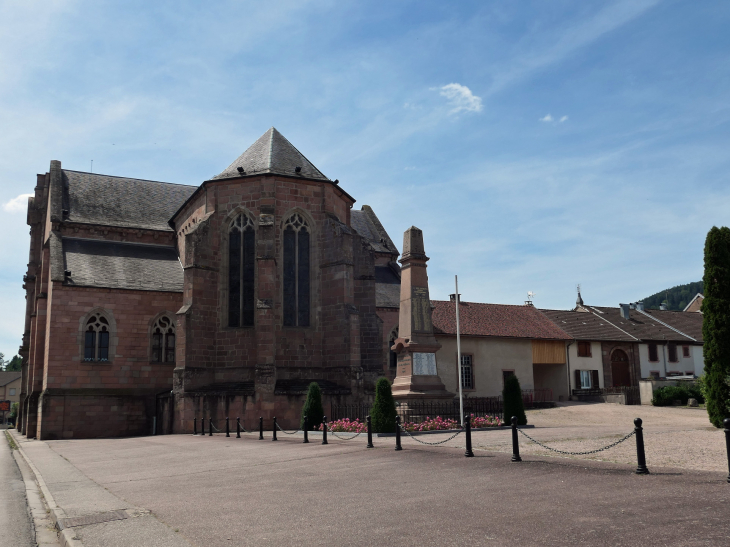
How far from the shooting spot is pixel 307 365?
87.0 ft

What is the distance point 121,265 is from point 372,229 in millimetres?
16635

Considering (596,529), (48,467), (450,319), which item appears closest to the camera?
(596,529)

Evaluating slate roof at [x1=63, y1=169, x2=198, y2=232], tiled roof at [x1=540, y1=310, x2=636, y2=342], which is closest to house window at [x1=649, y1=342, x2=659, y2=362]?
tiled roof at [x1=540, y1=310, x2=636, y2=342]

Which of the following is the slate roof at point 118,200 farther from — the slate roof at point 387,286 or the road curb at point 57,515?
the road curb at point 57,515

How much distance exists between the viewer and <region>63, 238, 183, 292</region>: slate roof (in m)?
29.5

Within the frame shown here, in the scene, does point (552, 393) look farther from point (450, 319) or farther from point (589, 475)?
point (589, 475)

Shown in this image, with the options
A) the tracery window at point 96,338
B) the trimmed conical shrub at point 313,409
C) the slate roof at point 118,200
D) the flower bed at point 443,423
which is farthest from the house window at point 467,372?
the tracery window at point 96,338

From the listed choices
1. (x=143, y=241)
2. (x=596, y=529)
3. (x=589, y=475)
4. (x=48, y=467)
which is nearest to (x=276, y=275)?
(x=143, y=241)

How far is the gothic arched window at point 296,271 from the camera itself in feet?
89.0

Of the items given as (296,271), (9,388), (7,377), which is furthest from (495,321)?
(7,377)

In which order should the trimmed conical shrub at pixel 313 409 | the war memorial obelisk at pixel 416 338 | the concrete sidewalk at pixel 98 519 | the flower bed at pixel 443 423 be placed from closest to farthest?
the concrete sidewalk at pixel 98 519
the flower bed at pixel 443 423
the war memorial obelisk at pixel 416 338
the trimmed conical shrub at pixel 313 409

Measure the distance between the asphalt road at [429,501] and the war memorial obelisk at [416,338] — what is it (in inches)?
287

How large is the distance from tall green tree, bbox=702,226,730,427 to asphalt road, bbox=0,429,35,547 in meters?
17.1

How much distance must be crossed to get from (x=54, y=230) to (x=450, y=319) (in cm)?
2229
